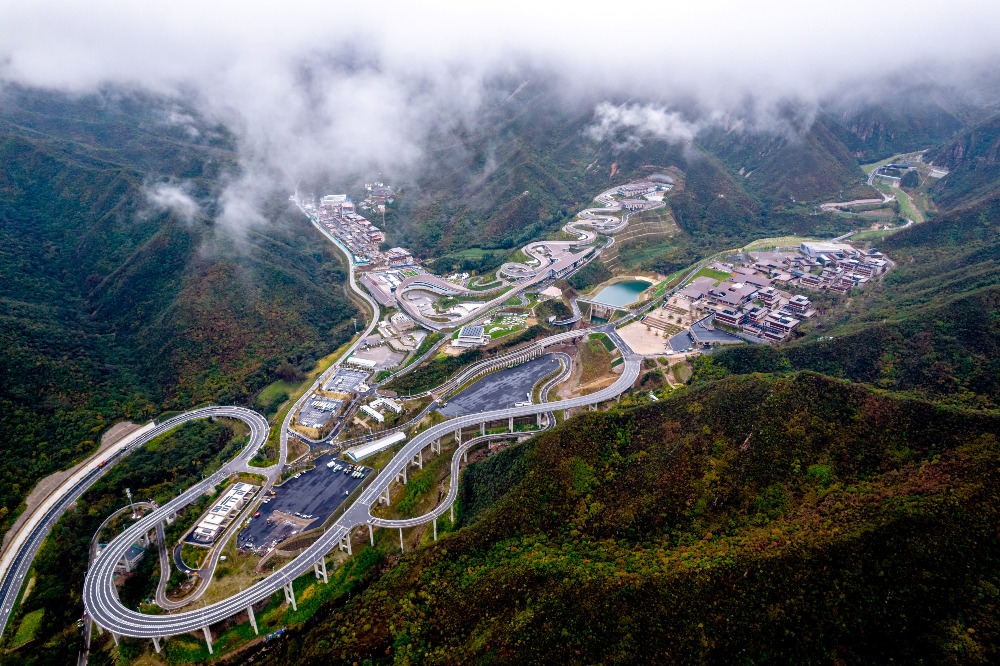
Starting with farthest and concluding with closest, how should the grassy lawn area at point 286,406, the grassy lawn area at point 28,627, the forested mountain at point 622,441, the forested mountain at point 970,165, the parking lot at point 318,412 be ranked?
the forested mountain at point 970,165
the parking lot at point 318,412
the grassy lawn area at point 286,406
the grassy lawn area at point 28,627
the forested mountain at point 622,441

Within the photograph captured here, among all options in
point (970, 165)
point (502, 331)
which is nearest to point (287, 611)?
point (502, 331)

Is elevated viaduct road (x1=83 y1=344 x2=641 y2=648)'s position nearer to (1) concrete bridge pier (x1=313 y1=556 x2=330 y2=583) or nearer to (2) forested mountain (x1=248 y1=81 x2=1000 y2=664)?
(1) concrete bridge pier (x1=313 y1=556 x2=330 y2=583)

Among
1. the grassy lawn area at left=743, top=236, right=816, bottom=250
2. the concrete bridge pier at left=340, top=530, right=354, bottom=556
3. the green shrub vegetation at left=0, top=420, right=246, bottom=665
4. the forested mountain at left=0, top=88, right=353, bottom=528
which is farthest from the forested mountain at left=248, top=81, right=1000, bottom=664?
the grassy lawn area at left=743, top=236, right=816, bottom=250

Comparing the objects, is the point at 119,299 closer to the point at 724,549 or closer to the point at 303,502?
the point at 303,502

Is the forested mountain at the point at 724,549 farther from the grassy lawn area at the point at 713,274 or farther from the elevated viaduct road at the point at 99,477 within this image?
Result: the grassy lawn area at the point at 713,274

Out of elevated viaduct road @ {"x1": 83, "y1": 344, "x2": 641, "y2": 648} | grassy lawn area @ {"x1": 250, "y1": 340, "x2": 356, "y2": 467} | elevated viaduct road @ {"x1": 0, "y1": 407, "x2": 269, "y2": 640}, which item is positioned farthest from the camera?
grassy lawn area @ {"x1": 250, "y1": 340, "x2": 356, "y2": 467}

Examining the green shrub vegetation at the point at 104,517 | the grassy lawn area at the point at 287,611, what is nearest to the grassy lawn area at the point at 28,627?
the green shrub vegetation at the point at 104,517
